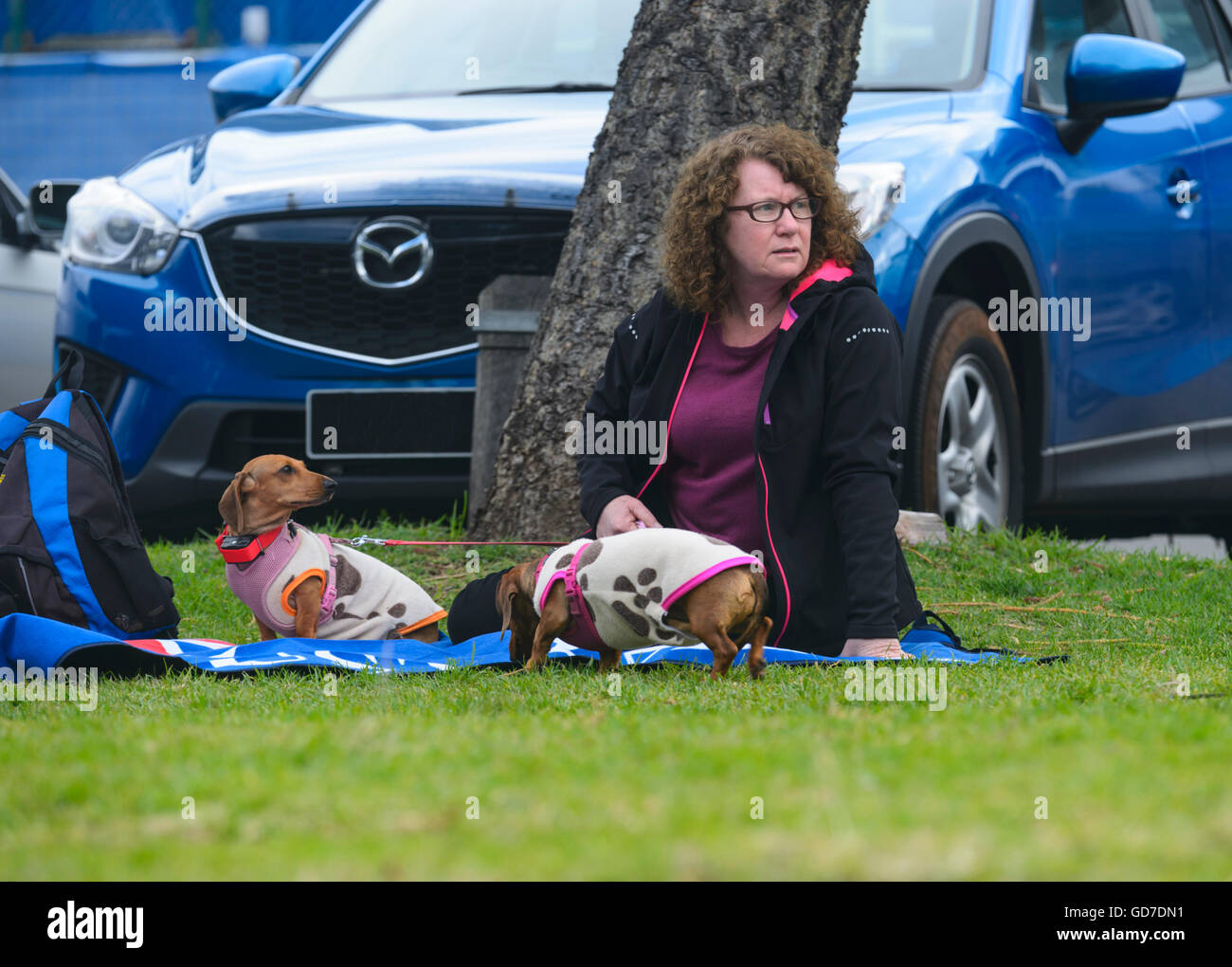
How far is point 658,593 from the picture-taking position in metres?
3.69

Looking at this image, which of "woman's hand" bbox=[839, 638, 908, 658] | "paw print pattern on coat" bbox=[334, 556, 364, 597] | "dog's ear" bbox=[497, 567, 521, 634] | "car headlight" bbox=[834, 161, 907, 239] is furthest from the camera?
"car headlight" bbox=[834, 161, 907, 239]

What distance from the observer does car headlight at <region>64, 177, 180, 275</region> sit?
220 inches

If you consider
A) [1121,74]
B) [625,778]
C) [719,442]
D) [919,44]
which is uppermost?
[919,44]

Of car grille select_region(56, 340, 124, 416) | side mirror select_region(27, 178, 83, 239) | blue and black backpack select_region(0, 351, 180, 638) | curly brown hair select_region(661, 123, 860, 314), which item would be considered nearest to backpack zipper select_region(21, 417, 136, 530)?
blue and black backpack select_region(0, 351, 180, 638)

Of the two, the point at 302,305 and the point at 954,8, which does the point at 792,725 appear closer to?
the point at 302,305

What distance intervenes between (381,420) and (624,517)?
5.02 ft

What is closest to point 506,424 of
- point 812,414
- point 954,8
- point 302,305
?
point 302,305

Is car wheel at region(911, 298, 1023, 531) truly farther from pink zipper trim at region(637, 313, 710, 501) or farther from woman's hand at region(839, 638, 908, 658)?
woman's hand at region(839, 638, 908, 658)

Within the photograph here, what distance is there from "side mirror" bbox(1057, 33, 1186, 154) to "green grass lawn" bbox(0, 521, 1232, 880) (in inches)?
104

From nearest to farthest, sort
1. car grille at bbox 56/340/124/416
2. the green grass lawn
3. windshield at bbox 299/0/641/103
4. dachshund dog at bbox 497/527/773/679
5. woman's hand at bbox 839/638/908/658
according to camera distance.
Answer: the green grass lawn < dachshund dog at bbox 497/527/773/679 < woman's hand at bbox 839/638/908/658 < car grille at bbox 56/340/124/416 < windshield at bbox 299/0/641/103

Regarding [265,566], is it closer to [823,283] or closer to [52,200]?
[823,283]

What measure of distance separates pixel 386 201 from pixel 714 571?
2359 millimetres

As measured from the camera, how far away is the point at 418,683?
154 inches

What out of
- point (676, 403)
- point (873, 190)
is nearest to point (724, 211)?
point (676, 403)
